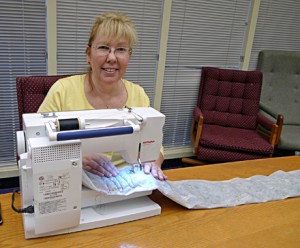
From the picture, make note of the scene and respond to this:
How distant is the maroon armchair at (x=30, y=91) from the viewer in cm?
176

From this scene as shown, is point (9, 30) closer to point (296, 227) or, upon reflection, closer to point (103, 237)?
point (103, 237)

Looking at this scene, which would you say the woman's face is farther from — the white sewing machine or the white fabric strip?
the white fabric strip

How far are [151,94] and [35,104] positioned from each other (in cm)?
134

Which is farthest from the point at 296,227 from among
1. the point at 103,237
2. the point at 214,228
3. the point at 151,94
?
the point at 151,94

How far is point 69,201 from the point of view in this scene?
907 mm

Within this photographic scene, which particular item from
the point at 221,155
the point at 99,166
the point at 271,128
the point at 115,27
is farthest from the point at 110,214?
the point at 271,128

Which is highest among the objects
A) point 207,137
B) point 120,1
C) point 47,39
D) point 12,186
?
point 120,1

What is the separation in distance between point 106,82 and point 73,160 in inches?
24.1

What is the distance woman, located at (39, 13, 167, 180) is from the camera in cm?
129

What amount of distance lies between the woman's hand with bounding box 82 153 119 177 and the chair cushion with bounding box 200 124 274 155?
1575 mm

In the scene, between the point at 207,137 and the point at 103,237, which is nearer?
the point at 103,237

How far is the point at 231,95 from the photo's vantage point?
9.85 feet

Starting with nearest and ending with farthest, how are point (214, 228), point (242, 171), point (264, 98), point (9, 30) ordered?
1. point (214, 228)
2. point (242, 171)
3. point (9, 30)
4. point (264, 98)

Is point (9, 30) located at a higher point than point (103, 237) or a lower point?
higher
